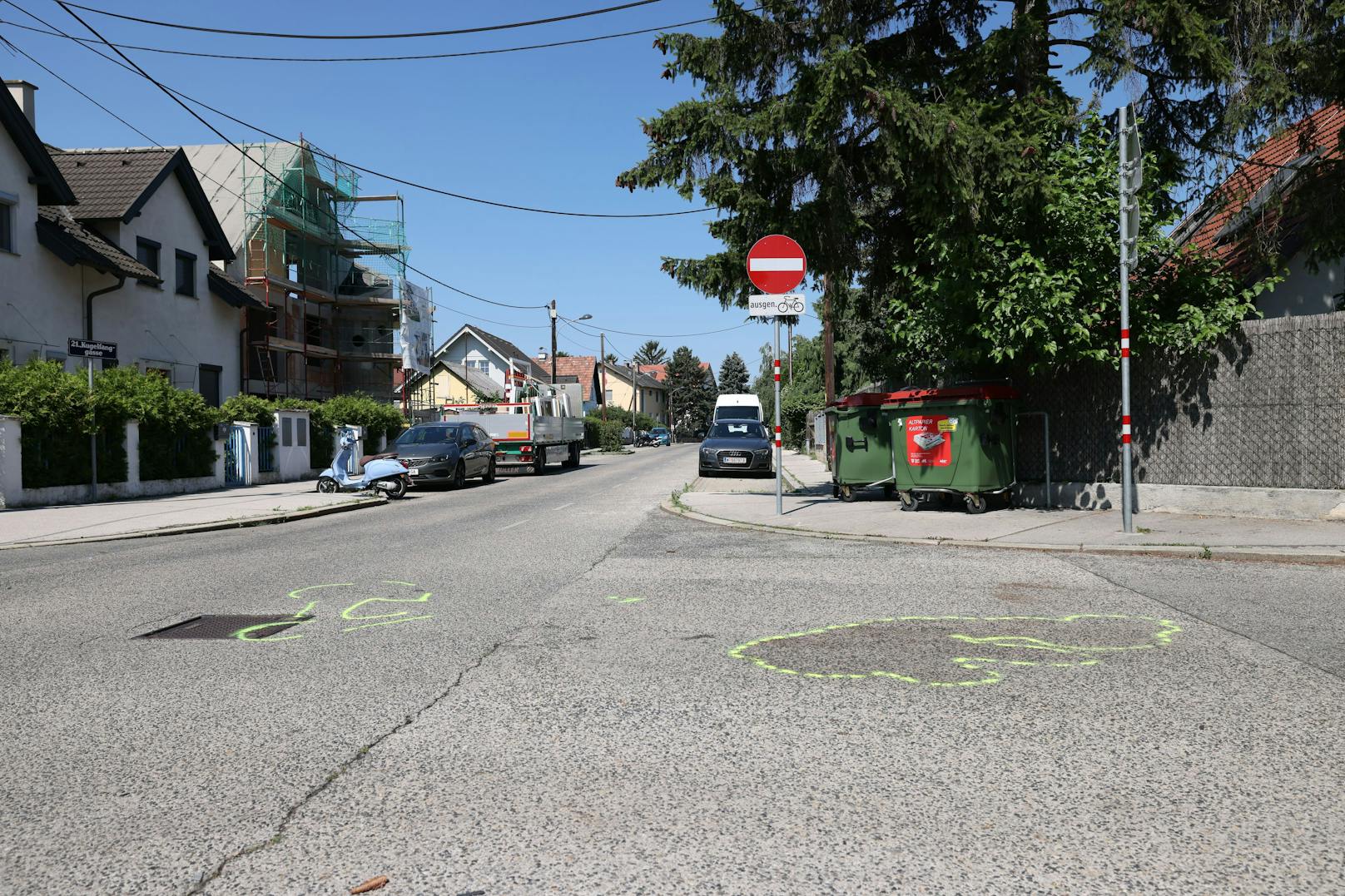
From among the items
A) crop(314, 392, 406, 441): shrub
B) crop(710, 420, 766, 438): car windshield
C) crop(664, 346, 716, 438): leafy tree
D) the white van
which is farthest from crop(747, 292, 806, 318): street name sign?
crop(664, 346, 716, 438): leafy tree

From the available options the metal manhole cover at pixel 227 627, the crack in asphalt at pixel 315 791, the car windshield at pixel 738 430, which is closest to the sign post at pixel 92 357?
the metal manhole cover at pixel 227 627

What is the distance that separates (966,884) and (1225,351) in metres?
11.4

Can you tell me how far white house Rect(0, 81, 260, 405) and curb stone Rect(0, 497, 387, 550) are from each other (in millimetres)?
7844

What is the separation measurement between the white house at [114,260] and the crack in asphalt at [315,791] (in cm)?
1962

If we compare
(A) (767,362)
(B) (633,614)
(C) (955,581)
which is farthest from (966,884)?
(A) (767,362)

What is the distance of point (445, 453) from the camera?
24188mm

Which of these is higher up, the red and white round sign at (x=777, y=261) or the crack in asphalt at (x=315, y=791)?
the red and white round sign at (x=777, y=261)

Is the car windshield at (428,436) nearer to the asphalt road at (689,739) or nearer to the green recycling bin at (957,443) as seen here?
the green recycling bin at (957,443)

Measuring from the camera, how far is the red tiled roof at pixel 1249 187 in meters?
13.1

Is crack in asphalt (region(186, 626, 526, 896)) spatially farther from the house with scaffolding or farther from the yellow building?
the yellow building

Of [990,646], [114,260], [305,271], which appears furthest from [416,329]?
[990,646]

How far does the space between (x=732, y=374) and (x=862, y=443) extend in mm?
117752

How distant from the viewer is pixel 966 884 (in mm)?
2910

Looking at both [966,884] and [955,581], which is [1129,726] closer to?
[966,884]
